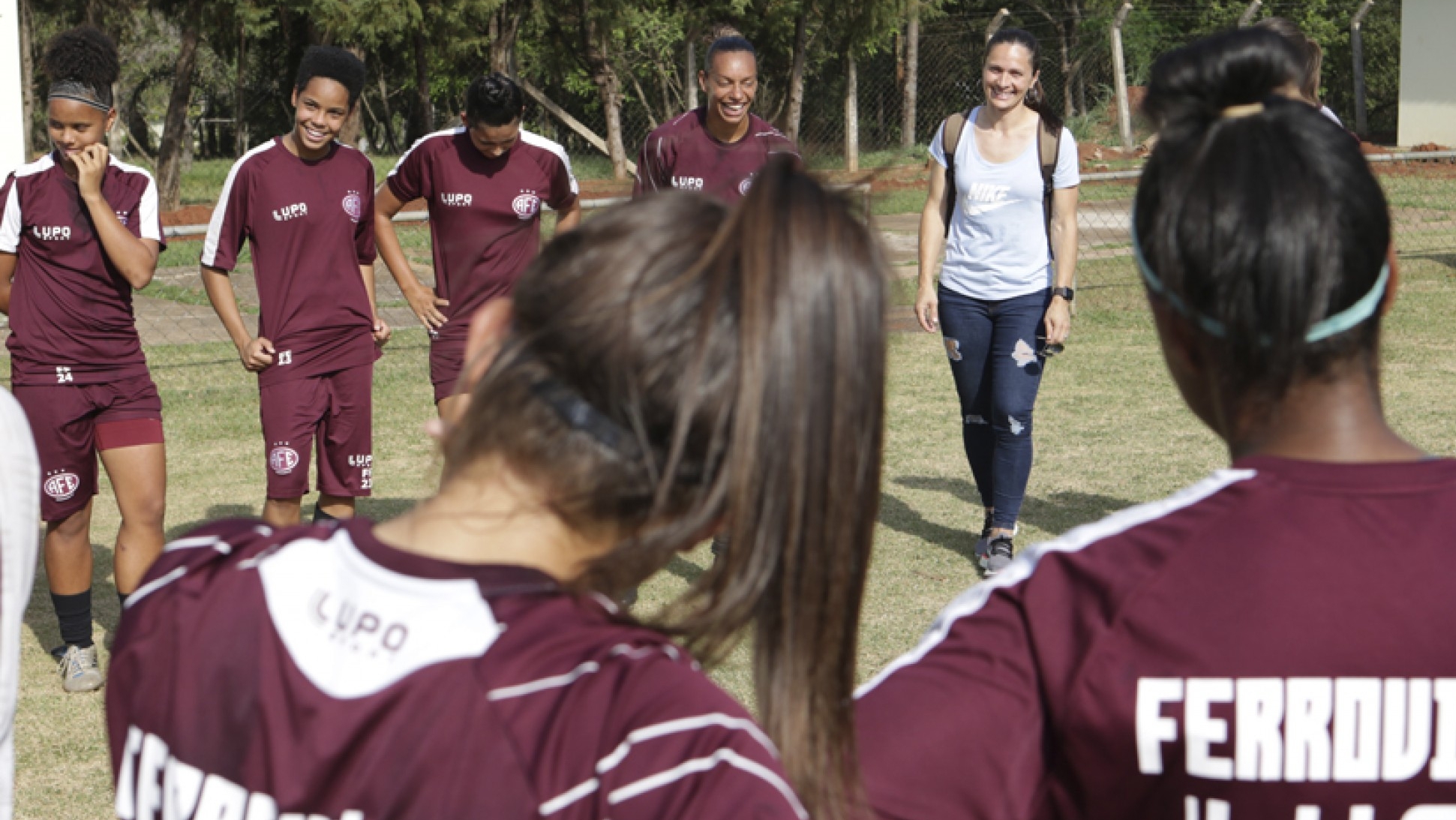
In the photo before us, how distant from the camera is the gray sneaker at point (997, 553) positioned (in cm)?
608

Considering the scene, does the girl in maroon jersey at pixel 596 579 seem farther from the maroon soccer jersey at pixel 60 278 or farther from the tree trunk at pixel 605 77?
the tree trunk at pixel 605 77

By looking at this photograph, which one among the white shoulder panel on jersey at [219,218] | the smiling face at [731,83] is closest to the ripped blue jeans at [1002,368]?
the smiling face at [731,83]

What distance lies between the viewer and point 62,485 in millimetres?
5000

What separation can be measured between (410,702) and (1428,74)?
3043 centimetres

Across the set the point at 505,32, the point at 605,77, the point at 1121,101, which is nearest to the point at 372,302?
the point at 1121,101

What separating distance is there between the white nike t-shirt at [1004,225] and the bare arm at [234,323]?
9.13 feet

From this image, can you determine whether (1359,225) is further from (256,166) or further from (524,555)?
(256,166)

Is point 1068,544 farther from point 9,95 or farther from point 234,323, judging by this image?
point 9,95

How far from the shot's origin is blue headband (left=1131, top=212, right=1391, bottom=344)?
132 cm

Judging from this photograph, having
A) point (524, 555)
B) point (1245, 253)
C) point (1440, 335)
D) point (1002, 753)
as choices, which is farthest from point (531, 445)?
point (1440, 335)

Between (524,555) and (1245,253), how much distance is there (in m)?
0.69

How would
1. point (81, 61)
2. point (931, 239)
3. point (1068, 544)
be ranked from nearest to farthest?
point (1068, 544) → point (81, 61) → point (931, 239)

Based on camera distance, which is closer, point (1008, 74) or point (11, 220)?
point (11, 220)

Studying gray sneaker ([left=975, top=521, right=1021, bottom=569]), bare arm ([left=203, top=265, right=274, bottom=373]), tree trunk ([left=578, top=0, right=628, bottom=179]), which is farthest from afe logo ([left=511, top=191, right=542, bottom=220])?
tree trunk ([left=578, top=0, right=628, bottom=179])
